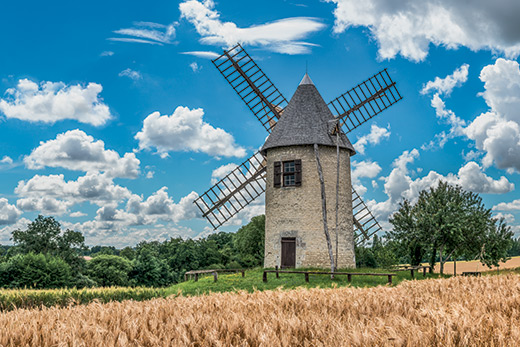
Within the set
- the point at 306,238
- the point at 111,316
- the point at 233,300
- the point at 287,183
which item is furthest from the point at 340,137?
the point at 111,316

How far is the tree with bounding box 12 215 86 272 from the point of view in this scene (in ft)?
169

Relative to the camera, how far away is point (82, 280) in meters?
52.0

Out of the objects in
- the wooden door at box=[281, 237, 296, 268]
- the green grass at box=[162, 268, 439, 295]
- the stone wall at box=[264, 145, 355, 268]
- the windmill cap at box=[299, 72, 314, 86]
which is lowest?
the green grass at box=[162, 268, 439, 295]

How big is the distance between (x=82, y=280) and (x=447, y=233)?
3882 cm

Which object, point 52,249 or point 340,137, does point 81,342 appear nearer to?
point 340,137

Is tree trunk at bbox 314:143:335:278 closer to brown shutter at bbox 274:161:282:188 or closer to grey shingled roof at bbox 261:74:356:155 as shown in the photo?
grey shingled roof at bbox 261:74:356:155

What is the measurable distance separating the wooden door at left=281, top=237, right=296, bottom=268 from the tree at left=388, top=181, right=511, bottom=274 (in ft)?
34.3

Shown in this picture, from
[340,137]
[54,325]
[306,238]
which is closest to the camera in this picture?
[54,325]

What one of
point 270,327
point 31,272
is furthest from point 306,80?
point 31,272

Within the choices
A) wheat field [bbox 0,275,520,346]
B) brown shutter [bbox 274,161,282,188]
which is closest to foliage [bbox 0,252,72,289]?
brown shutter [bbox 274,161,282,188]

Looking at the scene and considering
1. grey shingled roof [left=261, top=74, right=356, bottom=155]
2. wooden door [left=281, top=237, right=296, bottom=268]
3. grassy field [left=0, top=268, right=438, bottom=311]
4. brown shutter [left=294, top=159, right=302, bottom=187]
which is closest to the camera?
grassy field [left=0, top=268, right=438, bottom=311]

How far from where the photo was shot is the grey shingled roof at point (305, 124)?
27.3 metres

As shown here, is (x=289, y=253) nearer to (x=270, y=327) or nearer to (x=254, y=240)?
(x=254, y=240)

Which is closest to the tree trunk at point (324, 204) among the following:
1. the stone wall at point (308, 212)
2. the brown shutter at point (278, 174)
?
the stone wall at point (308, 212)
